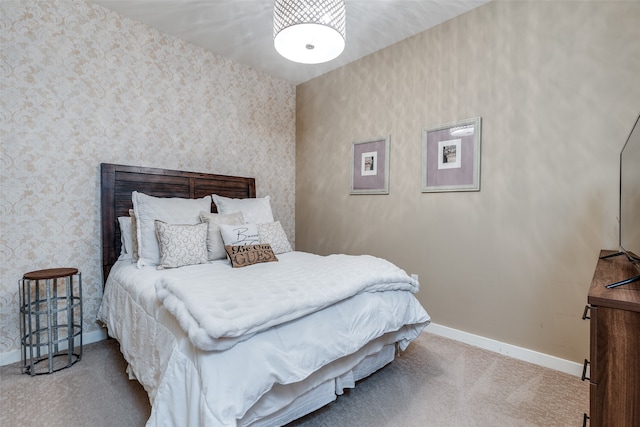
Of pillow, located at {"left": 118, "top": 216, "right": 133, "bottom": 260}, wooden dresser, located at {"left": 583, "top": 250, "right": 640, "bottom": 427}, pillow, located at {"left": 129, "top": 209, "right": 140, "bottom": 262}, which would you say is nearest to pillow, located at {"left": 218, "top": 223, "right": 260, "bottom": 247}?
pillow, located at {"left": 129, "top": 209, "right": 140, "bottom": 262}

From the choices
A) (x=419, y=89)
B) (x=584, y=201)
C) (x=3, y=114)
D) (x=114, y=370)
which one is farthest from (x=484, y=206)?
(x=3, y=114)

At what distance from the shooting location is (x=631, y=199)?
142 centimetres

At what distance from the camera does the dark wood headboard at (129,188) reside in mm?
2537

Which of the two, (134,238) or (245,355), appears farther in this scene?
(134,238)

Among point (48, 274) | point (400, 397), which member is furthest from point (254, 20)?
point (400, 397)

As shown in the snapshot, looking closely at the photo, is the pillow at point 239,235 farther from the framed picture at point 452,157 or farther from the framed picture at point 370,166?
the framed picture at point 452,157

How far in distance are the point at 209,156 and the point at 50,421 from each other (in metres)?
2.33

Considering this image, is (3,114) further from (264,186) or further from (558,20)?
(558,20)

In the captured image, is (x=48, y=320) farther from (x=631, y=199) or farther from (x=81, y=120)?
(x=631, y=199)

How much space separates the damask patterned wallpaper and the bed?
1.60 ft

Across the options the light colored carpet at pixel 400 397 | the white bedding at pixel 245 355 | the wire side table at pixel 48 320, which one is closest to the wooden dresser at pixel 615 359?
the light colored carpet at pixel 400 397

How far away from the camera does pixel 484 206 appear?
245 centimetres

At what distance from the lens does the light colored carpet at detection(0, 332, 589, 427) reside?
1.62m

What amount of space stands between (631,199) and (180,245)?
255 centimetres
